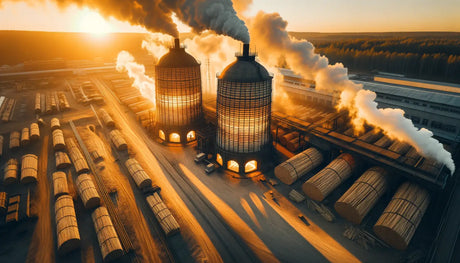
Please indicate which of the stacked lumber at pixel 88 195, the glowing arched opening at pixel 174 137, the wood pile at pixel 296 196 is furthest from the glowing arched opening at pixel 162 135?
the wood pile at pixel 296 196

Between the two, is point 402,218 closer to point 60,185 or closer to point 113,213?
point 113,213

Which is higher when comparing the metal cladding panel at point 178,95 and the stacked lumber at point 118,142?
the metal cladding panel at point 178,95

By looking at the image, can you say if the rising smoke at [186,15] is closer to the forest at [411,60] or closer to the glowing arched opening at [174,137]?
the glowing arched opening at [174,137]

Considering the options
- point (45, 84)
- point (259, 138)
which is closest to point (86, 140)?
point (259, 138)

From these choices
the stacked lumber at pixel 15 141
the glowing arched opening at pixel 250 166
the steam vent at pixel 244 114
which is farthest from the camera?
the stacked lumber at pixel 15 141

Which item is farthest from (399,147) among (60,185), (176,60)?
(60,185)

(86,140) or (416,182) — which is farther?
(86,140)

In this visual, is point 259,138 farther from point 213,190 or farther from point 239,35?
point 239,35
